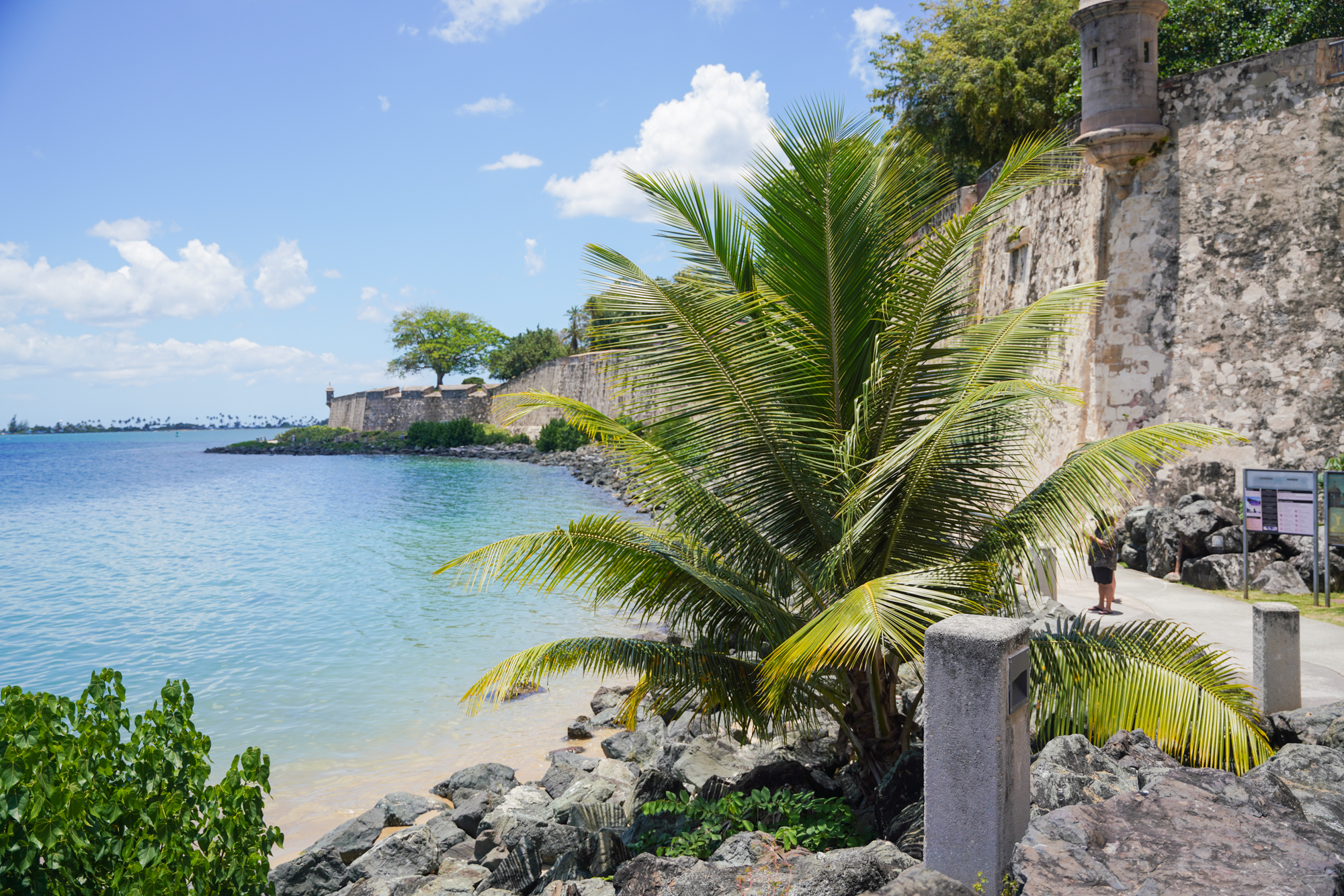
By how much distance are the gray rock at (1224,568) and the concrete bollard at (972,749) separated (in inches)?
331

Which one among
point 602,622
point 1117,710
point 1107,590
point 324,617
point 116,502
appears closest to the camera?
point 1117,710

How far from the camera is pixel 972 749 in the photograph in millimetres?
3518

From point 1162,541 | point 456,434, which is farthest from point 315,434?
point 1162,541

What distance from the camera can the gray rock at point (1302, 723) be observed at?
16.8ft

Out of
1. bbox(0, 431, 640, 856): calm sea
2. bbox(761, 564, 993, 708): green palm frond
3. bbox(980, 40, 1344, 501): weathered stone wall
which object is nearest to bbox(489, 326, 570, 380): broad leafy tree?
bbox(0, 431, 640, 856): calm sea

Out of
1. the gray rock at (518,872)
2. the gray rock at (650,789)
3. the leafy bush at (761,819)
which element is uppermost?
the leafy bush at (761,819)

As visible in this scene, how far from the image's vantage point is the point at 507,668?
16.8ft

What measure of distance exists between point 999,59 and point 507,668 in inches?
873

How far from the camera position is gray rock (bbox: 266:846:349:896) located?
556 cm

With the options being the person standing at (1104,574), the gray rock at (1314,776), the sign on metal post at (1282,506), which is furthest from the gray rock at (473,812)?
the sign on metal post at (1282,506)

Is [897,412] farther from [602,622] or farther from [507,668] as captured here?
[602,622]

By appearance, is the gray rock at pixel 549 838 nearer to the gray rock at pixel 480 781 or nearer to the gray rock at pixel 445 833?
the gray rock at pixel 445 833

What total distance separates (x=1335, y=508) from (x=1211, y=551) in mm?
2386

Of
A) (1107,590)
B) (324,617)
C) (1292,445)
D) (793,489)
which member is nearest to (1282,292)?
(1292,445)
